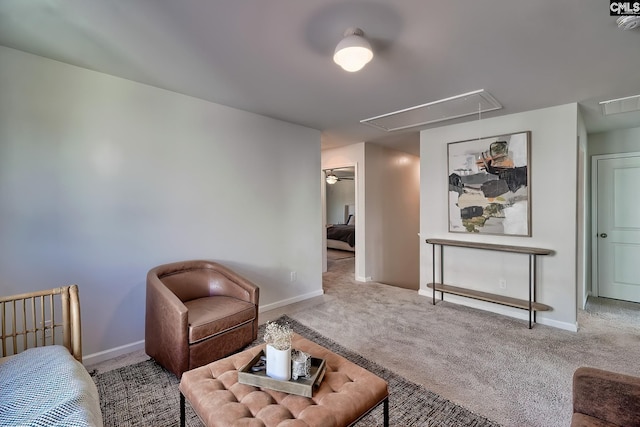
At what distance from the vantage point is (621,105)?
2889 mm

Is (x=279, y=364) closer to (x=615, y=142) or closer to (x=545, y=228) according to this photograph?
(x=545, y=228)

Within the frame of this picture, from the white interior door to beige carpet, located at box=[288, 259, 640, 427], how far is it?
31 cm

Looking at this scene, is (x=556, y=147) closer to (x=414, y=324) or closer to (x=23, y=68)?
(x=414, y=324)

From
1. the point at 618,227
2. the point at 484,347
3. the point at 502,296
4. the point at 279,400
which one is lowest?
the point at 484,347

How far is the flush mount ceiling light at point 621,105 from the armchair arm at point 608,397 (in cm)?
283

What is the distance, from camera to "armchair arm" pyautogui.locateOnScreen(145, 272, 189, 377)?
6.72 ft

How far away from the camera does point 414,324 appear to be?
10.3ft

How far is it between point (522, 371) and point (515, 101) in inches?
98.2

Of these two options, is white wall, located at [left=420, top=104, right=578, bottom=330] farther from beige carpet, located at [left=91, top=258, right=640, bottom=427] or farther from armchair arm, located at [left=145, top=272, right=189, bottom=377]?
armchair arm, located at [left=145, top=272, right=189, bottom=377]

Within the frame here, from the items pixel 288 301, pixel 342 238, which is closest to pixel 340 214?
pixel 342 238

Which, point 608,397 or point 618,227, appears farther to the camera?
point 618,227

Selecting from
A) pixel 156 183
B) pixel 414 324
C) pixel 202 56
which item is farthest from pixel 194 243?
pixel 414 324

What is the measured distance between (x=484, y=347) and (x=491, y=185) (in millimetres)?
1842

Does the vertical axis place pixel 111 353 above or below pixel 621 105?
below
